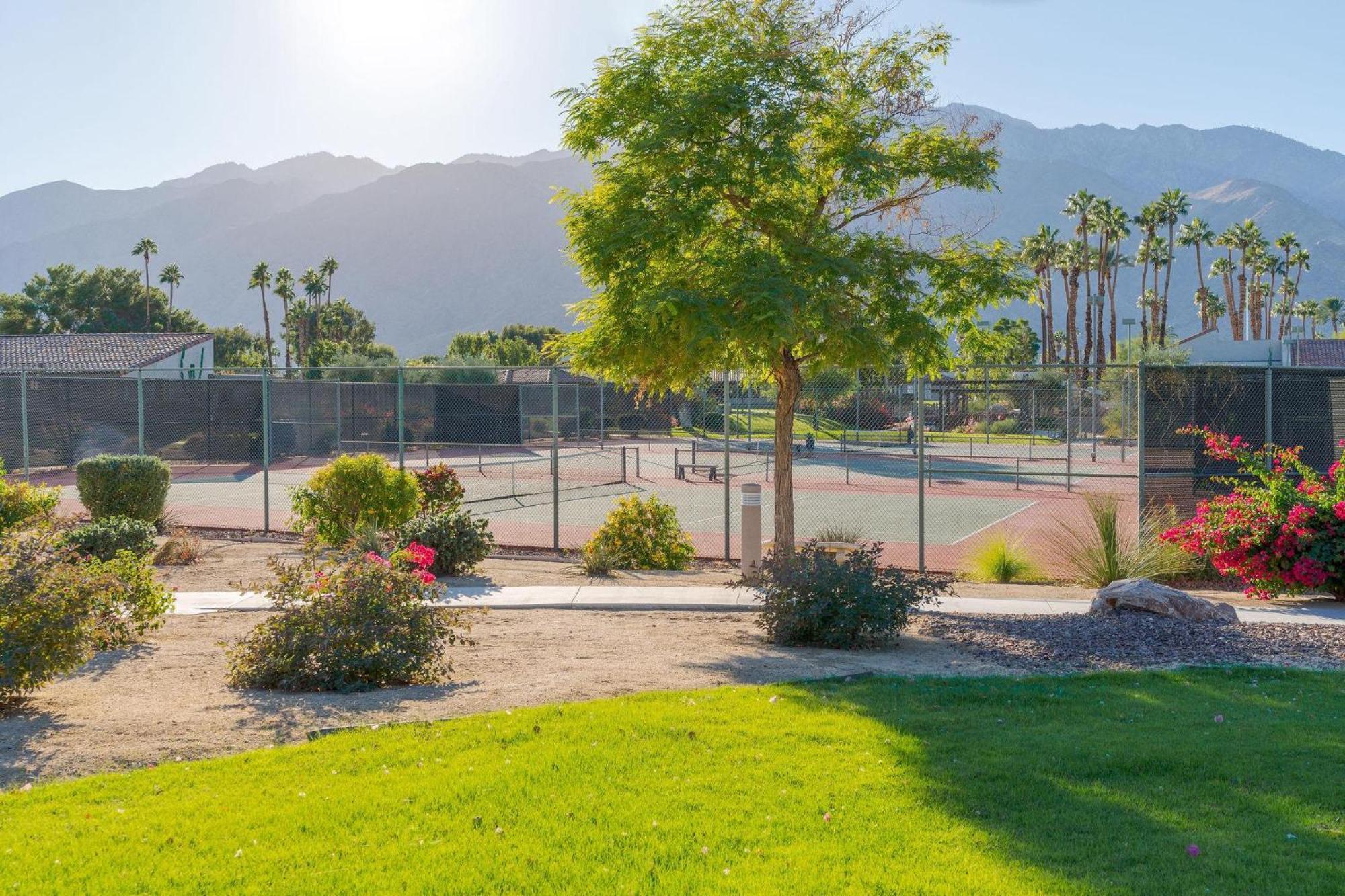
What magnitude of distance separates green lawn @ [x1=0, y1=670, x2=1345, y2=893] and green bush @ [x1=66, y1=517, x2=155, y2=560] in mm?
8120

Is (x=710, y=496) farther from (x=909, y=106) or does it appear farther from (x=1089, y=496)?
(x=909, y=106)

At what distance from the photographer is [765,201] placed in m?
11.6

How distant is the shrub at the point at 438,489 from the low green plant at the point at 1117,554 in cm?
839

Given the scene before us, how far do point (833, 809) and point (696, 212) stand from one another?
272 inches

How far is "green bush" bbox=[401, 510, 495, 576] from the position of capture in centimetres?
1386

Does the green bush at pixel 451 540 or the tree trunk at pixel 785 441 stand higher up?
the tree trunk at pixel 785 441

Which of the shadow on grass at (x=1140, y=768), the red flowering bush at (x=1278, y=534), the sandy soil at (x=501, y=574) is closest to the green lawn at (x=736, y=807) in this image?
the shadow on grass at (x=1140, y=768)

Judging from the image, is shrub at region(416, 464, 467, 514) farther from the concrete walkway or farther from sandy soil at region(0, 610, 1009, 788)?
sandy soil at region(0, 610, 1009, 788)

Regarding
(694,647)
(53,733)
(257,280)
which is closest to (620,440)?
(694,647)

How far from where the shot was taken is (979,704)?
7562mm

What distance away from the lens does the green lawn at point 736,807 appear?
15.1 feet

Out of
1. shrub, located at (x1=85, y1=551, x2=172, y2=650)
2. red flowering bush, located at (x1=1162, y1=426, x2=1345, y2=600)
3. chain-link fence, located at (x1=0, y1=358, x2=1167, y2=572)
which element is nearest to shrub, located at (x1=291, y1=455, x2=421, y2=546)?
chain-link fence, located at (x1=0, y1=358, x2=1167, y2=572)

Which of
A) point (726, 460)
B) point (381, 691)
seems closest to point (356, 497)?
point (726, 460)

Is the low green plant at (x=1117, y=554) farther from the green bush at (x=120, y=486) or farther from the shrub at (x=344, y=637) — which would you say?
the green bush at (x=120, y=486)
